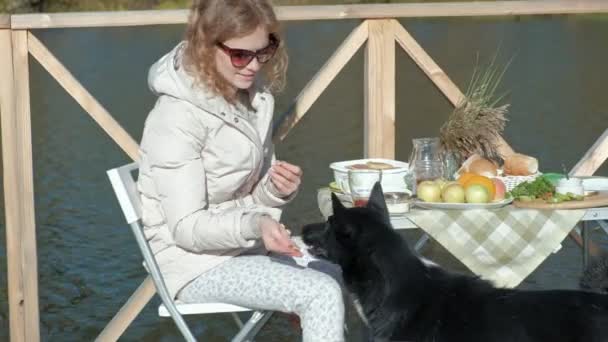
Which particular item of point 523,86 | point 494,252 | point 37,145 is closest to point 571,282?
point 494,252

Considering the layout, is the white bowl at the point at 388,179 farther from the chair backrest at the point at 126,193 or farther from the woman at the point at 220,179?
the chair backrest at the point at 126,193

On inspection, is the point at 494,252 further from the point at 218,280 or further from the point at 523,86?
the point at 523,86

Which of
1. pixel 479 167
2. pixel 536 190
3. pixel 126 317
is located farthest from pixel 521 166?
pixel 126 317

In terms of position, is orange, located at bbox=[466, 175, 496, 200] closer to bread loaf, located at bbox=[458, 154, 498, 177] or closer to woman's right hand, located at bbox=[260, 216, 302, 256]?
bread loaf, located at bbox=[458, 154, 498, 177]

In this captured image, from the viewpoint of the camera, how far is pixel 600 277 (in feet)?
10.2

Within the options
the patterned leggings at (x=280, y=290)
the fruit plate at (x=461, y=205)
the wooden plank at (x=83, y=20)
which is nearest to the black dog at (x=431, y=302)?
the patterned leggings at (x=280, y=290)

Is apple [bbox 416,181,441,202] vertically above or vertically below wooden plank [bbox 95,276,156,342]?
above

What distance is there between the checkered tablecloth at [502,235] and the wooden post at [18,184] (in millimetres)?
1684

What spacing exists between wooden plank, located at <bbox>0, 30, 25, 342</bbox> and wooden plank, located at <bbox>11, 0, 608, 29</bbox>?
0.51 ft

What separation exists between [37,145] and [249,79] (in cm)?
841

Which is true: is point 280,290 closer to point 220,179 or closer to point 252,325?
point 252,325

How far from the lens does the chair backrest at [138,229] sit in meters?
3.16

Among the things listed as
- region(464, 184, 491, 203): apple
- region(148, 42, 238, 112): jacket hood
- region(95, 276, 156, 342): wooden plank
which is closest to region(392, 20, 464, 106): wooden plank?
region(464, 184, 491, 203): apple

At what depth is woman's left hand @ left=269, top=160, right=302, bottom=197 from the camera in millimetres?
3336
